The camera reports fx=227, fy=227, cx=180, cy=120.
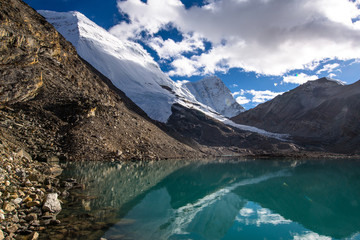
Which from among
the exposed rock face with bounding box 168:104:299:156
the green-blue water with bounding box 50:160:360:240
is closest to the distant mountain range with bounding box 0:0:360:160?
the exposed rock face with bounding box 168:104:299:156

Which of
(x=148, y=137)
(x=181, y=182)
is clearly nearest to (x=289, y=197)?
(x=181, y=182)

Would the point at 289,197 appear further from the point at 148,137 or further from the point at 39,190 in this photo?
the point at 148,137

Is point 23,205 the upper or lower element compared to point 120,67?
lower

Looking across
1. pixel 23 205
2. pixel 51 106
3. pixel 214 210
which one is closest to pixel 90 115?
pixel 51 106

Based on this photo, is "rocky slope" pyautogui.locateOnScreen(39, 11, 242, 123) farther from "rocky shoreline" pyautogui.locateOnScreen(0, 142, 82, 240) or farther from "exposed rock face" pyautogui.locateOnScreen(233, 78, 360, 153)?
"rocky shoreline" pyautogui.locateOnScreen(0, 142, 82, 240)

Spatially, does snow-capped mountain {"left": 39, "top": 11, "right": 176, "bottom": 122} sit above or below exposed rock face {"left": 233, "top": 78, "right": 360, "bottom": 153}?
below

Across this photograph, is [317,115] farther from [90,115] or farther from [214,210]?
[214,210]

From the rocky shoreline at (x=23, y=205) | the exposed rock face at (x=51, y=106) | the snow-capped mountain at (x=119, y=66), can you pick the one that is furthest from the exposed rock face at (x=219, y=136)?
the rocky shoreline at (x=23, y=205)
